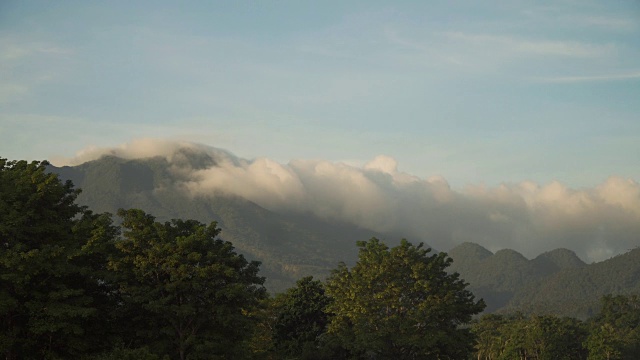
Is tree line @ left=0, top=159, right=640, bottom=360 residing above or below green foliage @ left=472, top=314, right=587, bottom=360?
above

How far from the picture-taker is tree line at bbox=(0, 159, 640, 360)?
35.9 metres

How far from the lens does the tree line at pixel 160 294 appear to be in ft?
118

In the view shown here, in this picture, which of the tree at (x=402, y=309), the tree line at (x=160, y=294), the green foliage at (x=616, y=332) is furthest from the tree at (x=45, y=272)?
the green foliage at (x=616, y=332)

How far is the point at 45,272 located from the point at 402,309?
34993 millimetres

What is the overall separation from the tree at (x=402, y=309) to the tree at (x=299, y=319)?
2.34m

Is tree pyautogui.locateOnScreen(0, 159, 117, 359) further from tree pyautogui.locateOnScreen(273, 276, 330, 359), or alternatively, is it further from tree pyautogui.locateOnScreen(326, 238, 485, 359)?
tree pyautogui.locateOnScreen(273, 276, 330, 359)

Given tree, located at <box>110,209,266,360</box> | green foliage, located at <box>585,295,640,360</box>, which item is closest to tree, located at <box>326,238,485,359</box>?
tree, located at <box>110,209,266,360</box>

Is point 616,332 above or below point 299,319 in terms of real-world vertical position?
below

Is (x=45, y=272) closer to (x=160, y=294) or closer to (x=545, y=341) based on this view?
(x=160, y=294)

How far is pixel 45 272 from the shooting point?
3622 centimetres

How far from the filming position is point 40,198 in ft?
125

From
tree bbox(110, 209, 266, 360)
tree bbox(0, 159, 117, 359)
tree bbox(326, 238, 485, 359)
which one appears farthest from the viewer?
tree bbox(326, 238, 485, 359)

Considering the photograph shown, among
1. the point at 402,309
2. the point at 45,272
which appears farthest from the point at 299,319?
the point at 45,272

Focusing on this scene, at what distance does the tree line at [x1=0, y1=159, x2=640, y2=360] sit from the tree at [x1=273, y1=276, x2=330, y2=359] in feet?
0.64
